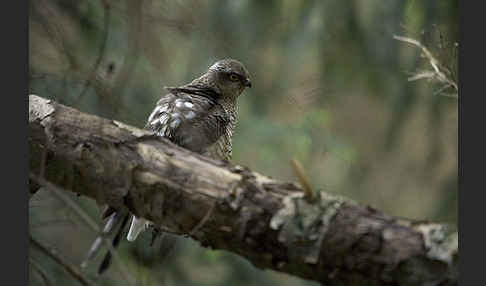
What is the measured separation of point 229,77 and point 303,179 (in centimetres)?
247

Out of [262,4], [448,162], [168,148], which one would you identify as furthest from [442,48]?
[448,162]

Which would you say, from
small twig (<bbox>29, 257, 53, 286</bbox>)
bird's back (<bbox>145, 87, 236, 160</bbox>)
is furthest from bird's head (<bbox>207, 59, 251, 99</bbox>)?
small twig (<bbox>29, 257, 53, 286</bbox>)

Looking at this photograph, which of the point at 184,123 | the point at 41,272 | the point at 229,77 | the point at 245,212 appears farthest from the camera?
the point at 229,77

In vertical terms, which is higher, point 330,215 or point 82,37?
point 82,37

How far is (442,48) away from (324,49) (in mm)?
3620

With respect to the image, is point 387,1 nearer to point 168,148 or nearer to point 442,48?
point 442,48

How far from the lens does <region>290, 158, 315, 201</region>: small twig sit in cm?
207

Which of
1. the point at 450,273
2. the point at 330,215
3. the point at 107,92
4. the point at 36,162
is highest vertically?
the point at 107,92

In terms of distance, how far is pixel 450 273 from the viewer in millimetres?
2080

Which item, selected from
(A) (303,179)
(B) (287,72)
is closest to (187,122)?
(A) (303,179)

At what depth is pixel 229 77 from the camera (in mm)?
4523

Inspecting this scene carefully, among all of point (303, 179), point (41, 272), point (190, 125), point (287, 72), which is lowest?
point (41, 272)

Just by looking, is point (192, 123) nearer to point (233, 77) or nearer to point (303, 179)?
point (233, 77)

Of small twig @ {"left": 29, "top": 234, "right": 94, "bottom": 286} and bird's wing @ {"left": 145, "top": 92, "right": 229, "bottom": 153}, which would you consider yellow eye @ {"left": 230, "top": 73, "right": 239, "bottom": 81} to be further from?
small twig @ {"left": 29, "top": 234, "right": 94, "bottom": 286}
